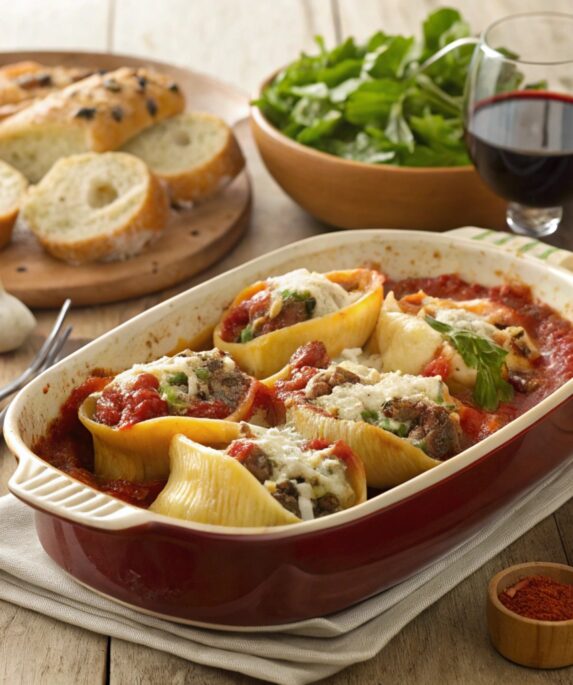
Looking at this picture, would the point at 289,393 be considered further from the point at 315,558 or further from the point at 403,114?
the point at 403,114

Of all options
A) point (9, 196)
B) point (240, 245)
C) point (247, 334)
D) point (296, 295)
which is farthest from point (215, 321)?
point (9, 196)

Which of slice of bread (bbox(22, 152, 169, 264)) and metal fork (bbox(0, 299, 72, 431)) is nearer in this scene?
metal fork (bbox(0, 299, 72, 431))

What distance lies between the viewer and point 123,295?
396 cm

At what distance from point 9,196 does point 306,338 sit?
1.64 m

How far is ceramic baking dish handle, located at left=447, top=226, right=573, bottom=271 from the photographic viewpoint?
3423mm

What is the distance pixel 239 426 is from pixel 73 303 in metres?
1.53

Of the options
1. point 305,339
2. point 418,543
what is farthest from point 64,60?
point 418,543

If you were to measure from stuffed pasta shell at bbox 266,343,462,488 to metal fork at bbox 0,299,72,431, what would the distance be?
938mm

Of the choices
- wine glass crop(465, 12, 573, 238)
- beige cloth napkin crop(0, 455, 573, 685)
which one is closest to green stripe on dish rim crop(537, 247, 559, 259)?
wine glass crop(465, 12, 573, 238)

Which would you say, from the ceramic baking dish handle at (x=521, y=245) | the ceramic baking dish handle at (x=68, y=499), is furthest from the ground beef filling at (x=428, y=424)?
the ceramic baking dish handle at (x=521, y=245)

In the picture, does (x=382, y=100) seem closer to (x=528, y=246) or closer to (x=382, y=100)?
(x=382, y=100)

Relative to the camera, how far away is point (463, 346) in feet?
9.61

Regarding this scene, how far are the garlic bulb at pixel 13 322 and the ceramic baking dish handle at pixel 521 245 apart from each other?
1.38 m

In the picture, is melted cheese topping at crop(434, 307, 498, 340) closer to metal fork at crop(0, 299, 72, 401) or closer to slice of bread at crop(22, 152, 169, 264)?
metal fork at crop(0, 299, 72, 401)
